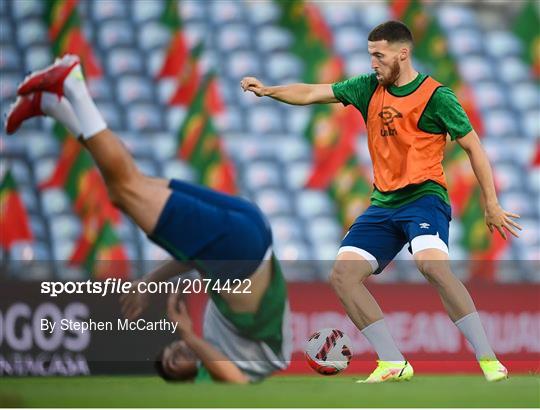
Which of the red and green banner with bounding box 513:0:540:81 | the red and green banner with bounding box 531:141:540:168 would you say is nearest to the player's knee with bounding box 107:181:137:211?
the red and green banner with bounding box 531:141:540:168

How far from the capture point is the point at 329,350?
569 centimetres

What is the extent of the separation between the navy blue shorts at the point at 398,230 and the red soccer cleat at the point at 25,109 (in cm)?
168

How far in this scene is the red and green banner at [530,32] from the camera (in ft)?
43.8

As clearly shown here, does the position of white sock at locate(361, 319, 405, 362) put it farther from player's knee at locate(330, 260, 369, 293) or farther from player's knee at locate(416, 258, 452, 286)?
player's knee at locate(416, 258, 452, 286)

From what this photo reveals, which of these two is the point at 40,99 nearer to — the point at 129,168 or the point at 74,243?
the point at 129,168

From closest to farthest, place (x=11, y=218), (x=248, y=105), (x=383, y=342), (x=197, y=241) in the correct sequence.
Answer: (x=197, y=241), (x=383, y=342), (x=11, y=218), (x=248, y=105)

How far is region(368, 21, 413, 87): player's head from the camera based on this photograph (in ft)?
17.2

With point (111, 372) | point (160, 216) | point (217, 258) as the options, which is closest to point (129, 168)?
point (160, 216)

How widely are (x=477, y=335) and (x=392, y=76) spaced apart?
1322mm

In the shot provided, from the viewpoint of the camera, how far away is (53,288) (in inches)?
288

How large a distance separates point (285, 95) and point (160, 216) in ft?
3.90

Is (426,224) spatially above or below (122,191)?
below

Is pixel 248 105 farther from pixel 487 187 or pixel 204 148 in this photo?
pixel 487 187

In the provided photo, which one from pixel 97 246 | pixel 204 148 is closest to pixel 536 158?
pixel 204 148
